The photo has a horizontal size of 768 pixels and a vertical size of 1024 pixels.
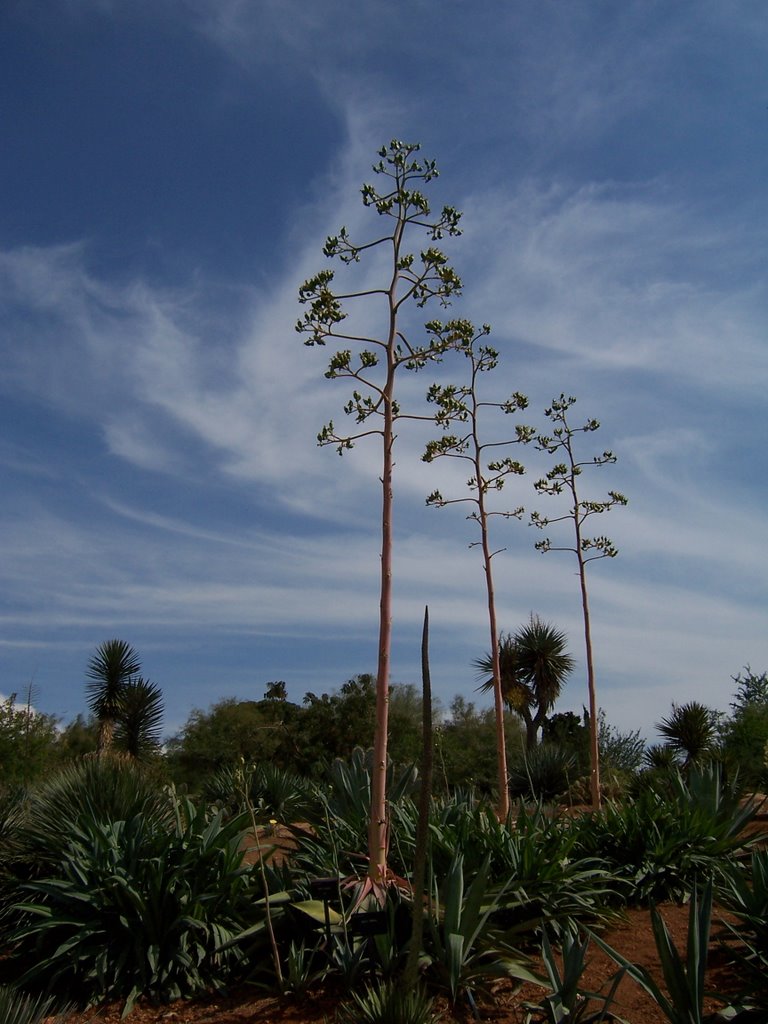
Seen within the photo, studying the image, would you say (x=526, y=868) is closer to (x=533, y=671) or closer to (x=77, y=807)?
(x=77, y=807)

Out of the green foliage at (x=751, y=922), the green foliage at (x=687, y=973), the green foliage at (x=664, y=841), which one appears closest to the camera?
the green foliage at (x=687, y=973)

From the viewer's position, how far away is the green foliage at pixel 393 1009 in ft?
17.4

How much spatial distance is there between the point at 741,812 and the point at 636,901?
5.97 ft

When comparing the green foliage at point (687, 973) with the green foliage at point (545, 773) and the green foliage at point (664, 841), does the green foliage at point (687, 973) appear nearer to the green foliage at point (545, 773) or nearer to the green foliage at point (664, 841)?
the green foliage at point (664, 841)

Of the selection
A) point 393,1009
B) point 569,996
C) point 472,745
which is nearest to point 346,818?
point 393,1009

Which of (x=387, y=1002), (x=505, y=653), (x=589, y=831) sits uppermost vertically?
(x=505, y=653)

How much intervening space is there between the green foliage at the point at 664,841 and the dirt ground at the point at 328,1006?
5.00 ft

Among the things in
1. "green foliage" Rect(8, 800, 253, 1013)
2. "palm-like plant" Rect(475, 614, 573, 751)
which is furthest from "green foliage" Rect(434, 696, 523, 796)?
"green foliage" Rect(8, 800, 253, 1013)

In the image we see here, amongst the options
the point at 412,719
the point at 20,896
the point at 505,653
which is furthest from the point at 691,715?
the point at 20,896

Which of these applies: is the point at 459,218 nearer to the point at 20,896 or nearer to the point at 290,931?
the point at 290,931

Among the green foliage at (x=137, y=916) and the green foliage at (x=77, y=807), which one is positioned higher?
the green foliage at (x=77, y=807)

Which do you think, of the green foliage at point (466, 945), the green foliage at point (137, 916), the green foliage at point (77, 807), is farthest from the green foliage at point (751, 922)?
the green foliage at point (77, 807)

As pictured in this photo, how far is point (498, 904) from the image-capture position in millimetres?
7191

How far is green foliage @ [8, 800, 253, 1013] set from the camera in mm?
6953
